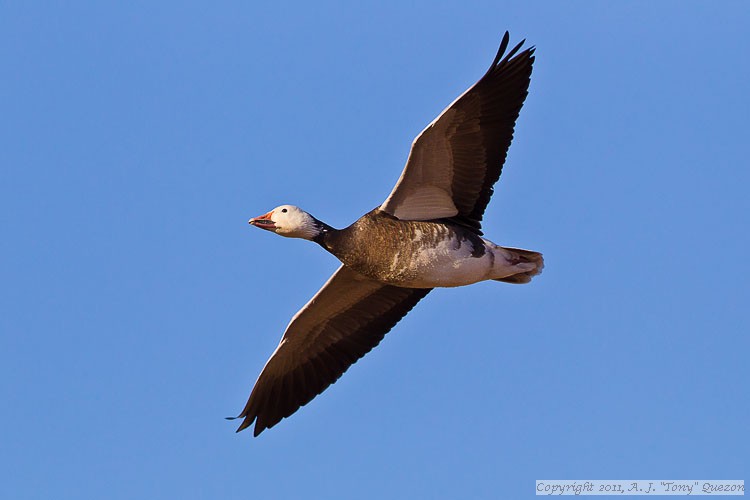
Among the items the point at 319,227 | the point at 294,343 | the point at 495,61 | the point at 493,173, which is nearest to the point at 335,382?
the point at 294,343

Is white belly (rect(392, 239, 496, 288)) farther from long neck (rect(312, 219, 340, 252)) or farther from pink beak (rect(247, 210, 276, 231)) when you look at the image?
pink beak (rect(247, 210, 276, 231))

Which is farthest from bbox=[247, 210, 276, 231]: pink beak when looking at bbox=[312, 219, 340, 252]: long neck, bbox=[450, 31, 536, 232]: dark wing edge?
bbox=[450, 31, 536, 232]: dark wing edge

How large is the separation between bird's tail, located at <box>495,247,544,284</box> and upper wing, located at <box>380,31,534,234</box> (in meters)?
0.55

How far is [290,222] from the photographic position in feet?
41.0

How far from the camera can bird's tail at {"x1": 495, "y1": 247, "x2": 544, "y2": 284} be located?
12.5m

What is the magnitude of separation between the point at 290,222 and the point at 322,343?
1895 millimetres

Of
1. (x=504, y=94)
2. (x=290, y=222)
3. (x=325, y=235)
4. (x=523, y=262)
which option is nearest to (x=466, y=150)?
(x=504, y=94)

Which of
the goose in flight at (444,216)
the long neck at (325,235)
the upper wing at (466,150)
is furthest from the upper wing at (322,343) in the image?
the upper wing at (466,150)

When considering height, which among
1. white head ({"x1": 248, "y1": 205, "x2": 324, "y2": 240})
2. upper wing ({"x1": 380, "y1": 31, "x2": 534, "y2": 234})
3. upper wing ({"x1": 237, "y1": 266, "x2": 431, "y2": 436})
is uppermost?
upper wing ({"x1": 380, "y1": 31, "x2": 534, "y2": 234})

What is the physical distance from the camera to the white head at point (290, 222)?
40.8 ft

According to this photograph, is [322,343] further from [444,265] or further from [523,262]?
[523,262]

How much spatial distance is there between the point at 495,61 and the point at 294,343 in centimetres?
412

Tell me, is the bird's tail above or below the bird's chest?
above

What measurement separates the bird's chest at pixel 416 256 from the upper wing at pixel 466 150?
0.34m
